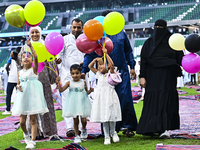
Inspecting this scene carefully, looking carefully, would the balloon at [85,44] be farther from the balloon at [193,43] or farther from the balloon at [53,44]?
the balloon at [193,43]

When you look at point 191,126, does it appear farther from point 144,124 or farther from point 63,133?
point 63,133

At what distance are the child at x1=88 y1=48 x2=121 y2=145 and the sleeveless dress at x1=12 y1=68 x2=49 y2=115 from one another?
0.60 m

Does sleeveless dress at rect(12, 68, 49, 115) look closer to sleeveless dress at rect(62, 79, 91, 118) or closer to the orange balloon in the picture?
sleeveless dress at rect(62, 79, 91, 118)

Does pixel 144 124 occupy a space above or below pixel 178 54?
below

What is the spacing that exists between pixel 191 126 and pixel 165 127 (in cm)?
119

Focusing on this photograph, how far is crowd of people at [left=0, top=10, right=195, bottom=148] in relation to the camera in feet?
11.1

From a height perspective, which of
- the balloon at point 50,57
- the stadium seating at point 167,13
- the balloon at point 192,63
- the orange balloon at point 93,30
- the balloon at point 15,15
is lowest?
the balloon at point 192,63

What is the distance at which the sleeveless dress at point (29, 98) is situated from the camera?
3.32 metres

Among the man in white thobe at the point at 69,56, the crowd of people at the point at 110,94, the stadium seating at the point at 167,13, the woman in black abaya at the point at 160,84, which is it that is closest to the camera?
the crowd of people at the point at 110,94

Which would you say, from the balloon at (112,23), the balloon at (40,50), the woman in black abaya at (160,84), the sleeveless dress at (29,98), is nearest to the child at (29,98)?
the sleeveless dress at (29,98)

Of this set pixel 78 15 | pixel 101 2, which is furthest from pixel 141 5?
pixel 78 15

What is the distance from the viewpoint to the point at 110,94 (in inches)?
136

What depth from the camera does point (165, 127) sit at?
11.3ft

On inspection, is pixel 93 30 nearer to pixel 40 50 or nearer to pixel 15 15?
pixel 40 50
